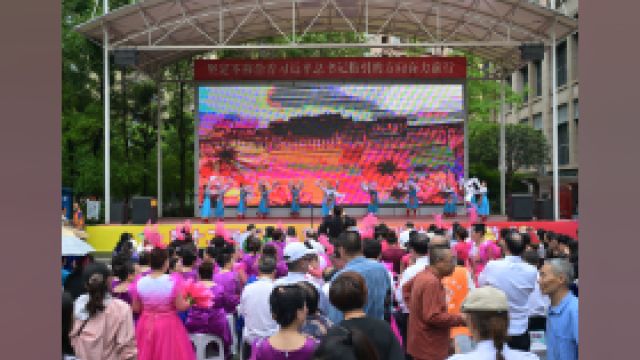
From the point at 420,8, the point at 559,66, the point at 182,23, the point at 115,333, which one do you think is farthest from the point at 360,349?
the point at 559,66

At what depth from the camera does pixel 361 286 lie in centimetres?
309

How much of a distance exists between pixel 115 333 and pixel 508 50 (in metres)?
18.5

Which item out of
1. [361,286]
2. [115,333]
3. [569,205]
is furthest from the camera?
[569,205]

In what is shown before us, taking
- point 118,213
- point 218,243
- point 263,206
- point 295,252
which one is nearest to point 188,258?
point 218,243

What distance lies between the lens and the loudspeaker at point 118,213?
58.3 ft

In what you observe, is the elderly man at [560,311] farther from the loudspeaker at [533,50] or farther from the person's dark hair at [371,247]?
the loudspeaker at [533,50]

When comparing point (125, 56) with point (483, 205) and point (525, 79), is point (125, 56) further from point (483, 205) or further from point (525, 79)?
point (525, 79)

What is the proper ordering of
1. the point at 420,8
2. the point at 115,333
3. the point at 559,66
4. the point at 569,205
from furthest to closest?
the point at 559,66 < the point at 569,205 < the point at 420,8 < the point at 115,333

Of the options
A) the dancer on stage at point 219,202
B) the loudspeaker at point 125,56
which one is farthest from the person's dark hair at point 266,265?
the dancer on stage at point 219,202

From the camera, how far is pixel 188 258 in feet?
18.9

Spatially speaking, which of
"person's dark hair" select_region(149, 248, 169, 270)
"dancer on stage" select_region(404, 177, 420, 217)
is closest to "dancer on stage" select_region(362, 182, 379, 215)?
"dancer on stage" select_region(404, 177, 420, 217)

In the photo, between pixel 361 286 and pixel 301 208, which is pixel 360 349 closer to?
pixel 361 286

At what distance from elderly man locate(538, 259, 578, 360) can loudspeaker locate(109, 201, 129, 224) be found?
15399mm

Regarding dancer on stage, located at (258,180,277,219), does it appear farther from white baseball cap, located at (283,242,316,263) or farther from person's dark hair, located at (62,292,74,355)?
person's dark hair, located at (62,292,74,355)
